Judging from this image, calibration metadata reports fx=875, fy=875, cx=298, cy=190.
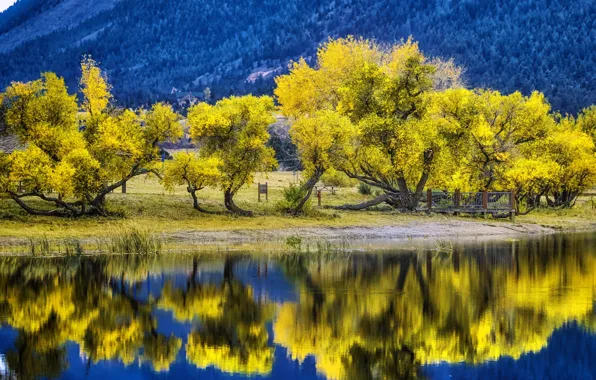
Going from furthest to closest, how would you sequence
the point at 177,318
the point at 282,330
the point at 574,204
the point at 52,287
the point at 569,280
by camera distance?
the point at 574,204 → the point at 569,280 → the point at 52,287 → the point at 177,318 → the point at 282,330

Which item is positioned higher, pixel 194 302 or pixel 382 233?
pixel 382 233

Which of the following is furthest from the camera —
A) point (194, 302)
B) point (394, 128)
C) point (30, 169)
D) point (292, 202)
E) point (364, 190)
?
point (364, 190)

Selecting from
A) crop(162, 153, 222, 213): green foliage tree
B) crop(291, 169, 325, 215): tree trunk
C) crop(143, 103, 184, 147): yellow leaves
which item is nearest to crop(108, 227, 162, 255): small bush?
crop(162, 153, 222, 213): green foliage tree

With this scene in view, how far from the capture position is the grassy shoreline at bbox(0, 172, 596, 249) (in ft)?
133

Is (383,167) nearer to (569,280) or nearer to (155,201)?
(155,201)

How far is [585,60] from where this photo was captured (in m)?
151

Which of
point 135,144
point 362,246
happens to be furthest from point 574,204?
point 135,144

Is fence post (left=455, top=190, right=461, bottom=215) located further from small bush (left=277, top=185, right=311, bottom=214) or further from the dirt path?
small bush (left=277, top=185, right=311, bottom=214)

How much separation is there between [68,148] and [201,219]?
304 inches

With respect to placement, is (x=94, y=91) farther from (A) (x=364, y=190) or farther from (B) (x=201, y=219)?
(A) (x=364, y=190)

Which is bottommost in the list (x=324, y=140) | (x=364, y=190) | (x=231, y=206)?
(x=231, y=206)

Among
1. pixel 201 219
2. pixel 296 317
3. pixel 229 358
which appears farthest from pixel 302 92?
pixel 229 358

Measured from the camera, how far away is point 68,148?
4262 cm

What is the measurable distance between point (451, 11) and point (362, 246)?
168 meters
